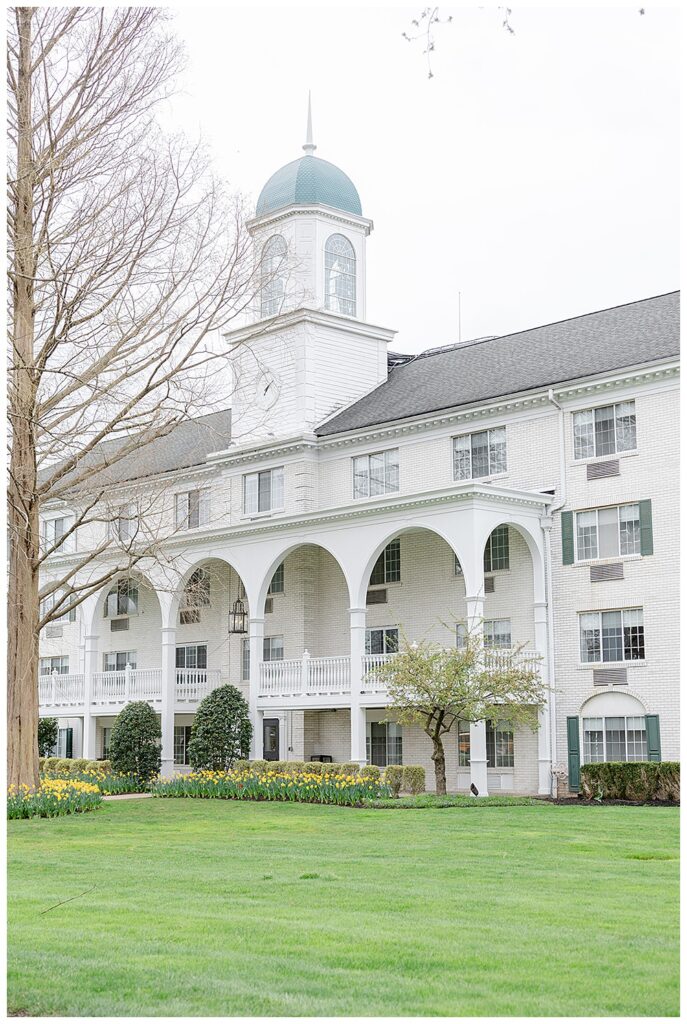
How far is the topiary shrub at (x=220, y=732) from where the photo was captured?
96.4ft

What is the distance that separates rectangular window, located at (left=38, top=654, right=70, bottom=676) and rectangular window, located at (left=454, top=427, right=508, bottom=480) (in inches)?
698

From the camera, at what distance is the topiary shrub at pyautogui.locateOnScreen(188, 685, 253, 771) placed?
2939 cm

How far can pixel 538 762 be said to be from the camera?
27359 mm

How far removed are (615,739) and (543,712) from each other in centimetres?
166

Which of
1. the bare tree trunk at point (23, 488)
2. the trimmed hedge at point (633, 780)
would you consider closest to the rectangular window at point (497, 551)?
the trimmed hedge at point (633, 780)

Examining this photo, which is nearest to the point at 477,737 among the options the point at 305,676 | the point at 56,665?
the point at 305,676

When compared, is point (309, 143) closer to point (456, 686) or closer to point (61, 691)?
point (61, 691)

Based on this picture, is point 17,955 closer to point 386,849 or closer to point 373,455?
point 386,849

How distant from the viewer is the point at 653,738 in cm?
2559

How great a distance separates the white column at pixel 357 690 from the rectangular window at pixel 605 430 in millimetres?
6192

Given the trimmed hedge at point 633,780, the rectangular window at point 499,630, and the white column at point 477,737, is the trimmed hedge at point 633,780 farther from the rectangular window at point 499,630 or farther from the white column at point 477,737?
the rectangular window at point 499,630

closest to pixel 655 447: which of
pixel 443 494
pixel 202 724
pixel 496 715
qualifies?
pixel 443 494

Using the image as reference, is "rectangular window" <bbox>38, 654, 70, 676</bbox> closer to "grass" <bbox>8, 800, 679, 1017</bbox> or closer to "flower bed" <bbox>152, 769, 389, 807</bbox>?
"flower bed" <bbox>152, 769, 389, 807</bbox>

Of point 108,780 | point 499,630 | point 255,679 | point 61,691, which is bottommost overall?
point 108,780
